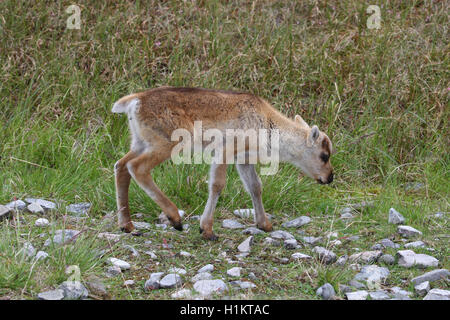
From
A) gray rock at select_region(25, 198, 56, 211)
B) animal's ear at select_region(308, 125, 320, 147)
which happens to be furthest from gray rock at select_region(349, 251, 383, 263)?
gray rock at select_region(25, 198, 56, 211)

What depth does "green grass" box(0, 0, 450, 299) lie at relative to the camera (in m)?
6.76

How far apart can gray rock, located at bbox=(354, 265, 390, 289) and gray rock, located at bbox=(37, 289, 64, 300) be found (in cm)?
225

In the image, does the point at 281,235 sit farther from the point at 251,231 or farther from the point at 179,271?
the point at 179,271

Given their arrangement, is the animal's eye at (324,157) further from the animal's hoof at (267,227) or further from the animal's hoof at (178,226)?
the animal's hoof at (178,226)

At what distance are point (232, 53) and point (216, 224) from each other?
4062 millimetres

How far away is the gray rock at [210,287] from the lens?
4.63 m

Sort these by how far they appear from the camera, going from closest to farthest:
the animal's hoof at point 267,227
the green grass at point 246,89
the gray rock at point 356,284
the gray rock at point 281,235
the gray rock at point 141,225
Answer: the gray rock at point 356,284, the gray rock at point 281,235, the gray rock at point 141,225, the animal's hoof at point 267,227, the green grass at point 246,89

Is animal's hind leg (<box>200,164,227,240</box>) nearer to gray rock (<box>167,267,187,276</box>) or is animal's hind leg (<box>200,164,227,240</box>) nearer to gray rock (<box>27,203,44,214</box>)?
gray rock (<box>167,267,187,276</box>)

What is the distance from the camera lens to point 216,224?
21.6 ft

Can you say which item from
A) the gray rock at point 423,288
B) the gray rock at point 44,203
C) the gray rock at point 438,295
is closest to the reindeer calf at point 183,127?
the gray rock at point 44,203

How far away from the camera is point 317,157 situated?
23.0 feet

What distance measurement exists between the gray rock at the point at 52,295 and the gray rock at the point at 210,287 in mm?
972

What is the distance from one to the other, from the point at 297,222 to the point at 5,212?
2900mm

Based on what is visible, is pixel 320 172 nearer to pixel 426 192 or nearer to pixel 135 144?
pixel 426 192
